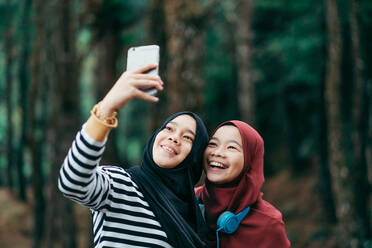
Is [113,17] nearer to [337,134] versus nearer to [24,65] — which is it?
[24,65]

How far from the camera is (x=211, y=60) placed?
71.8ft

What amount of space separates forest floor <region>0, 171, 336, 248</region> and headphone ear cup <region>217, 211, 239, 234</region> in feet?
33.7

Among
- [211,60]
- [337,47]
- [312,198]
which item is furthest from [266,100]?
[337,47]

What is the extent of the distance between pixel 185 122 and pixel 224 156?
16.3 inches

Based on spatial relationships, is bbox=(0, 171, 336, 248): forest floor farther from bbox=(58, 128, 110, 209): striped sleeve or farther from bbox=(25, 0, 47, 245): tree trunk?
bbox=(58, 128, 110, 209): striped sleeve

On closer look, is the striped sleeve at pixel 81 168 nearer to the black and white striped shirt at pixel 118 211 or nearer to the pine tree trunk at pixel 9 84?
the black and white striped shirt at pixel 118 211

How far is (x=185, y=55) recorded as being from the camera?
253 inches

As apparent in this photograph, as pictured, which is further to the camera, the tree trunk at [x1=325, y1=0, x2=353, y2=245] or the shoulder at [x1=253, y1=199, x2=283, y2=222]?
the tree trunk at [x1=325, y1=0, x2=353, y2=245]

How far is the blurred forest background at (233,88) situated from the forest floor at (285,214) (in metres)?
0.06

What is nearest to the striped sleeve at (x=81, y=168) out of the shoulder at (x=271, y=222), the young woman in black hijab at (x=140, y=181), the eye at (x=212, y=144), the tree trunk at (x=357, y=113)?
the young woman in black hijab at (x=140, y=181)

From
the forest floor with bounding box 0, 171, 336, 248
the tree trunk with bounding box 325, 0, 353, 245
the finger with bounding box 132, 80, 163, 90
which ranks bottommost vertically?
the forest floor with bounding box 0, 171, 336, 248

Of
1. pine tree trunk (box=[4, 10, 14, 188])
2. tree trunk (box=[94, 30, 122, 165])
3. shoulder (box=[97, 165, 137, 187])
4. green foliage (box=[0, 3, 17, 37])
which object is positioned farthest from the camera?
green foliage (box=[0, 3, 17, 37])

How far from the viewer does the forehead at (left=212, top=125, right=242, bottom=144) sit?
3605mm

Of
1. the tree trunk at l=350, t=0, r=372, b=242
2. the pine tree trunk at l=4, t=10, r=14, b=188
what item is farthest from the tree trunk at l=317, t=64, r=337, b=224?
the pine tree trunk at l=4, t=10, r=14, b=188
